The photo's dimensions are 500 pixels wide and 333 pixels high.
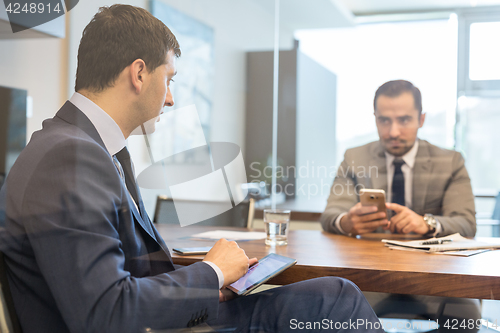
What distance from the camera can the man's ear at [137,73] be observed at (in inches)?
36.6

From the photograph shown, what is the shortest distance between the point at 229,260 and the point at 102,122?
395 millimetres

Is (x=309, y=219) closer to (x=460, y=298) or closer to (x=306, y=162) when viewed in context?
(x=306, y=162)

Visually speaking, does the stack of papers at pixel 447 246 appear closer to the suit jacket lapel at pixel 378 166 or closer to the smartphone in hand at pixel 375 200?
the smartphone in hand at pixel 375 200

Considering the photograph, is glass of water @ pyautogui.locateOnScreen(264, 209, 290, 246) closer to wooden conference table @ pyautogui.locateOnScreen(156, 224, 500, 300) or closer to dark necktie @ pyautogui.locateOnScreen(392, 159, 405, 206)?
wooden conference table @ pyautogui.locateOnScreen(156, 224, 500, 300)

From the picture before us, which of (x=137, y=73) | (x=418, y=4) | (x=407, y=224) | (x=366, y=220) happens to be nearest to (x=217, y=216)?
(x=366, y=220)

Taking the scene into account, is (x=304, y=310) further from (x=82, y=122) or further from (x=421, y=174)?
(x=421, y=174)

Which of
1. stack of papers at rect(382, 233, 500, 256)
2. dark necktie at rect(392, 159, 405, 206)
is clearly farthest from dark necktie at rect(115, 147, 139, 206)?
dark necktie at rect(392, 159, 405, 206)

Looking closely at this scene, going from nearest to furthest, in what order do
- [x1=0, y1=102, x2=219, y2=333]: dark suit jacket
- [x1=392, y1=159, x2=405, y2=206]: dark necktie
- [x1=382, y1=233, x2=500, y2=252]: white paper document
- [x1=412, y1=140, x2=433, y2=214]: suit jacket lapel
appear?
[x1=0, y1=102, x2=219, y2=333]: dark suit jacket < [x1=382, y1=233, x2=500, y2=252]: white paper document < [x1=412, y1=140, x2=433, y2=214]: suit jacket lapel < [x1=392, y1=159, x2=405, y2=206]: dark necktie

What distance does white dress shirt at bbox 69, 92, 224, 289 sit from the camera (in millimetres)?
875

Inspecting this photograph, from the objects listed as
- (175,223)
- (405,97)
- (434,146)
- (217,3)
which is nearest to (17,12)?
(175,223)

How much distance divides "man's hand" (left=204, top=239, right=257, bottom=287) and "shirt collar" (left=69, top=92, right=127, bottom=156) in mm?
307

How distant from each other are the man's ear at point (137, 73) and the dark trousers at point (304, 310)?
522 mm

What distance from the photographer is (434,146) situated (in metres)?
2.06

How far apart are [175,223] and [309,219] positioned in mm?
924
